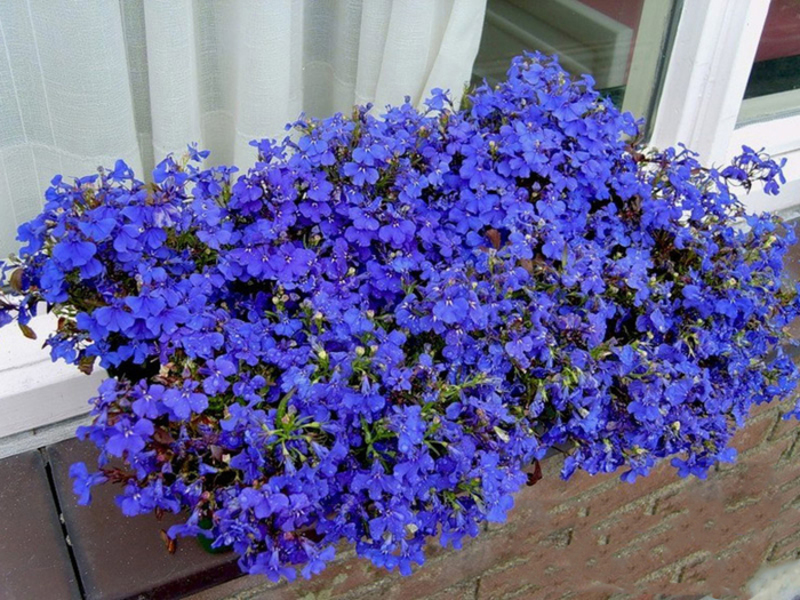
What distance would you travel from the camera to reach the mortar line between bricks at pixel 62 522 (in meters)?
1.27

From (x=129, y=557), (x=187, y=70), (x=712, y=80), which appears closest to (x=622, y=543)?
(x=712, y=80)

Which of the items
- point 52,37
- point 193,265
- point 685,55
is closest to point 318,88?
point 52,37

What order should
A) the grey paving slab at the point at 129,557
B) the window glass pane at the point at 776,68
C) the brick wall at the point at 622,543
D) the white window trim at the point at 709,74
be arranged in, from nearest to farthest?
the grey paving slab at the point at 129,557 → the brick wall at the point at 622,543 → the white window trim at the point at 709,74 → the window glass pane at the point at 776,68

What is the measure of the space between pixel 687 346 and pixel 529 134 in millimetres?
382

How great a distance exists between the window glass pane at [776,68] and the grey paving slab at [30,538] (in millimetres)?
1708

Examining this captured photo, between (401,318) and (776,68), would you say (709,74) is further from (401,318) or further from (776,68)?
(401,318)

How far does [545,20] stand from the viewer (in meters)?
1.83

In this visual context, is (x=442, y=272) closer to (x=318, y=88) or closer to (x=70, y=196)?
(x=70, y=196)

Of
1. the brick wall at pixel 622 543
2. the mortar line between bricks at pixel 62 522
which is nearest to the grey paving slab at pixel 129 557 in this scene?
the mortar line between bricks at pixel 62 522

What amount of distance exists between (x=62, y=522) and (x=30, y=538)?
0.16 feet

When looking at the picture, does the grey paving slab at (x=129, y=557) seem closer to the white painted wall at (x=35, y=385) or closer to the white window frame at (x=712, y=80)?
the white painted wall at (x=35, y=385)

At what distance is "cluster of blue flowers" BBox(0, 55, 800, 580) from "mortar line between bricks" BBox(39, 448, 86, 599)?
0.37 feet

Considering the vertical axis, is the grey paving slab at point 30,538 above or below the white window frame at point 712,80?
below

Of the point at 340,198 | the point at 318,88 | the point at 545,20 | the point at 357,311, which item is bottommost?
the point at 357,311
